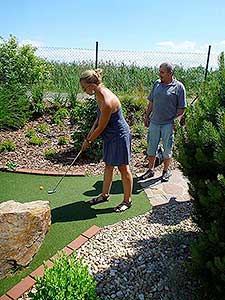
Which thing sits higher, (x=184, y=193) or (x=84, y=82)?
(x=84, y=82)

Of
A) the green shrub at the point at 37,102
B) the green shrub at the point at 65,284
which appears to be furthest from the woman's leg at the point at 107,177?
the green shrub at the point at 37,102

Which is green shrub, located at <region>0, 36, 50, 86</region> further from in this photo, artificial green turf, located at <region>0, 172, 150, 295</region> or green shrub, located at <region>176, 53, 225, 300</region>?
green shrub, located at <region>176, 53, 225, 300</region>

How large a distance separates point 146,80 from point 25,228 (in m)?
10.1

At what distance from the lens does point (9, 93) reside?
22.3ft

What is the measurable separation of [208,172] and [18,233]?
163 centimetres

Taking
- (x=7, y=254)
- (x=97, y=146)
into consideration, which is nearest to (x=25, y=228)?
(x=7, y=254)

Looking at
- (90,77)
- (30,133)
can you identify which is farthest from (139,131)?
(90,77)

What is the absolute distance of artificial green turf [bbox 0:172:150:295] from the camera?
3.19 meters

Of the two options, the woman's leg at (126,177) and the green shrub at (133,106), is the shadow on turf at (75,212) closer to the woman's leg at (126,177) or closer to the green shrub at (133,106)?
the woman's leg at (126,177)

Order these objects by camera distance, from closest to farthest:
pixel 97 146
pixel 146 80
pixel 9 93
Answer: pixel 97 146
pixel 9 93
pixel 146 80

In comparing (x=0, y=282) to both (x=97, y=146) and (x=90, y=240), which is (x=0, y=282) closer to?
(x=90, y=240)

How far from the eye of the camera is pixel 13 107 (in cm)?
668

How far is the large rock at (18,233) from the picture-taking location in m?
2.77

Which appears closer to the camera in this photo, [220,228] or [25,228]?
[220,228]
